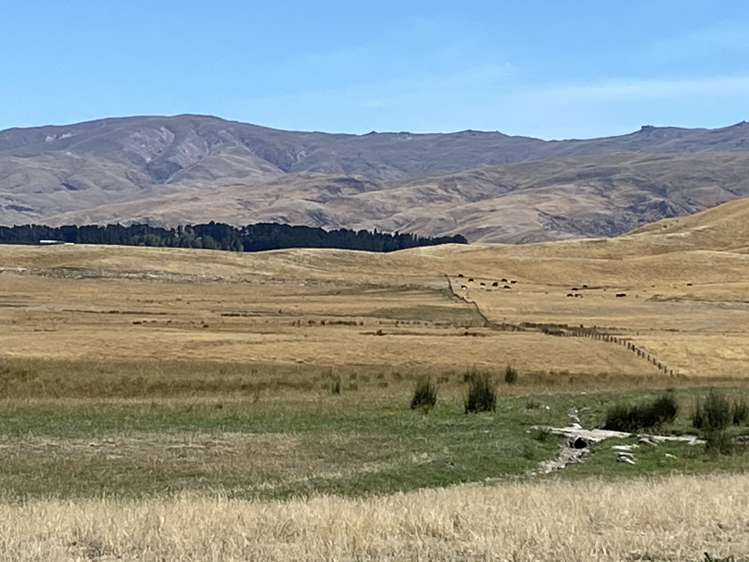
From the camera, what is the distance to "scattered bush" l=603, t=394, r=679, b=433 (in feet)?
99.9

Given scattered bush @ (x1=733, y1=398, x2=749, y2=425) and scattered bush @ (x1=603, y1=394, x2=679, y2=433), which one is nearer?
scattered bush @ (x1=603, y1=394, x2=679, y2=433)

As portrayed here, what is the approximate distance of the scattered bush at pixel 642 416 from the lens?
30.5 meters

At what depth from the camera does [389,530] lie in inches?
462

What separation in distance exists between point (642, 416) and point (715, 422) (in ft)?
7.90

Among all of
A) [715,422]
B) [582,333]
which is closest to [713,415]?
[715,422]

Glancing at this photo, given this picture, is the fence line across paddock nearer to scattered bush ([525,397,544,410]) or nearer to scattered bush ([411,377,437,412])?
scattered bush ([525,397,544,410])

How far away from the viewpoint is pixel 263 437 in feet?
87.3

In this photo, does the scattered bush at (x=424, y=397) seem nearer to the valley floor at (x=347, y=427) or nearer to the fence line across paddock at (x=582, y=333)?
the valley floor at (x=347, y=427)

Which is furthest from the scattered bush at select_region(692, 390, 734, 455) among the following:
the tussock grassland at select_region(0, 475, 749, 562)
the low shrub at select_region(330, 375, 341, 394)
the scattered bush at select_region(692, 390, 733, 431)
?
the low shrub at select_region(330, 375, 341, 394)

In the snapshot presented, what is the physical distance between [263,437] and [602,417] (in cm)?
1115

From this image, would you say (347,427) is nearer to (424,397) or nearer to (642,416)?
(424,397)

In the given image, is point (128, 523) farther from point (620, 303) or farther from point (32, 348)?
point (620, 303)

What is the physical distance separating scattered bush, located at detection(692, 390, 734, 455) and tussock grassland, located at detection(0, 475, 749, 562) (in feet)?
36.7

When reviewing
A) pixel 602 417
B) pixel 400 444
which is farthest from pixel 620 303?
pixel 400 444
